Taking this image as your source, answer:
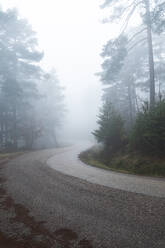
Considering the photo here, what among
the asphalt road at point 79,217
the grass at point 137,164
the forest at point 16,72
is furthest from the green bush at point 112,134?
the forest at point 16,72

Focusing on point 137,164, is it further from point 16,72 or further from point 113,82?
point 16,72

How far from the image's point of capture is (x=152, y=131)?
9266 millimetres

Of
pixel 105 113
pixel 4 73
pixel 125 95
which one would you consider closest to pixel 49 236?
pixel 105 113

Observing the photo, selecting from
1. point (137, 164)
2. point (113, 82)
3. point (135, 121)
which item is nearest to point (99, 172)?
point (137, 164)

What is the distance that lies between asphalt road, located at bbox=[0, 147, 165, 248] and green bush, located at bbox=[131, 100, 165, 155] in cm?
482

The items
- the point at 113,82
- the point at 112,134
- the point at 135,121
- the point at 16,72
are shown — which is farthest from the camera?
the point at 113,82

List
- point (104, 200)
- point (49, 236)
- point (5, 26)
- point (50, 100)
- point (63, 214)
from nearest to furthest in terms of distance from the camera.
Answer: point (49, 236), point (63, 214), point (104, 200), point (5, 26), point (50, 100)

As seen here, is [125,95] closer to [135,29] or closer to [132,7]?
[135,29]

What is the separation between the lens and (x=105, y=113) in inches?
556

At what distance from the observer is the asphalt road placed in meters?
2.91

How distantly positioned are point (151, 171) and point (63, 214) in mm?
6266

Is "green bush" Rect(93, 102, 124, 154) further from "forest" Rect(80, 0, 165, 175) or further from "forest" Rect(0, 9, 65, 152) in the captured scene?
"forest" Rect(0, 9, 65, 152)

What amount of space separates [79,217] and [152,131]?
7227 millimetres

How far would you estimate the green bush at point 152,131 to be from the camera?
892cm
